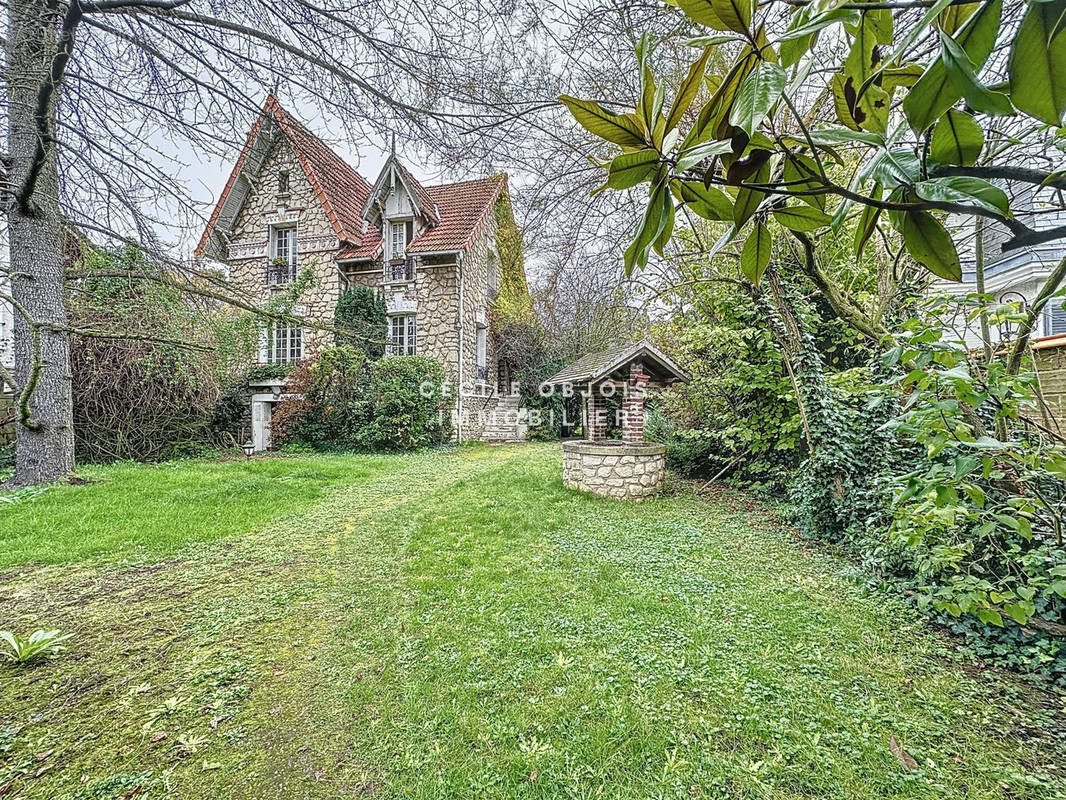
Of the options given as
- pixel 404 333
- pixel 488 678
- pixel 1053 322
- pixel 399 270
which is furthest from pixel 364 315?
pixel 1053 322

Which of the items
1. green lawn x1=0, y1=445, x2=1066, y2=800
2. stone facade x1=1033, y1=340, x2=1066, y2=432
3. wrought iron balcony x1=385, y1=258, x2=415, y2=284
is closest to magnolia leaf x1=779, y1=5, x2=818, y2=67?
green lawn x1=0, y1=445, x2=1066, y2=800

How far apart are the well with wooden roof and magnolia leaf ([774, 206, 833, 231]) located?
5.25 metres

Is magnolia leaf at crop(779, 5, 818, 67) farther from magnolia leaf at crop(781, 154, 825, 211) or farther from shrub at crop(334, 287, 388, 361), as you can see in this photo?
shrub at crop(334, 287, 388, 361)

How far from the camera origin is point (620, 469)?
594 cm

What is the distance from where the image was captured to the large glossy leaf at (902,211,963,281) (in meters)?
0.57

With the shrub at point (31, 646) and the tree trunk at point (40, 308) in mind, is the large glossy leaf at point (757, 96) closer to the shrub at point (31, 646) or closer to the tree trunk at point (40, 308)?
the shrub at point (31, 646)

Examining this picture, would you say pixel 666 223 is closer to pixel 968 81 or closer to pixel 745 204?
pixel 745 204

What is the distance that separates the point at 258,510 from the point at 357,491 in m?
1.43

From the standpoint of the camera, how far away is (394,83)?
346cm

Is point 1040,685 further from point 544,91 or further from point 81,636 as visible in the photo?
point 81,636

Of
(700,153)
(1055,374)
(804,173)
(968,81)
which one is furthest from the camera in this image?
(1055,374)

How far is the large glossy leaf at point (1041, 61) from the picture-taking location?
1.42ft

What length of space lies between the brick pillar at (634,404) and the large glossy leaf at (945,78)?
5.76 metres

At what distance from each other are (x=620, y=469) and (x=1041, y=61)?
569 centimetres
